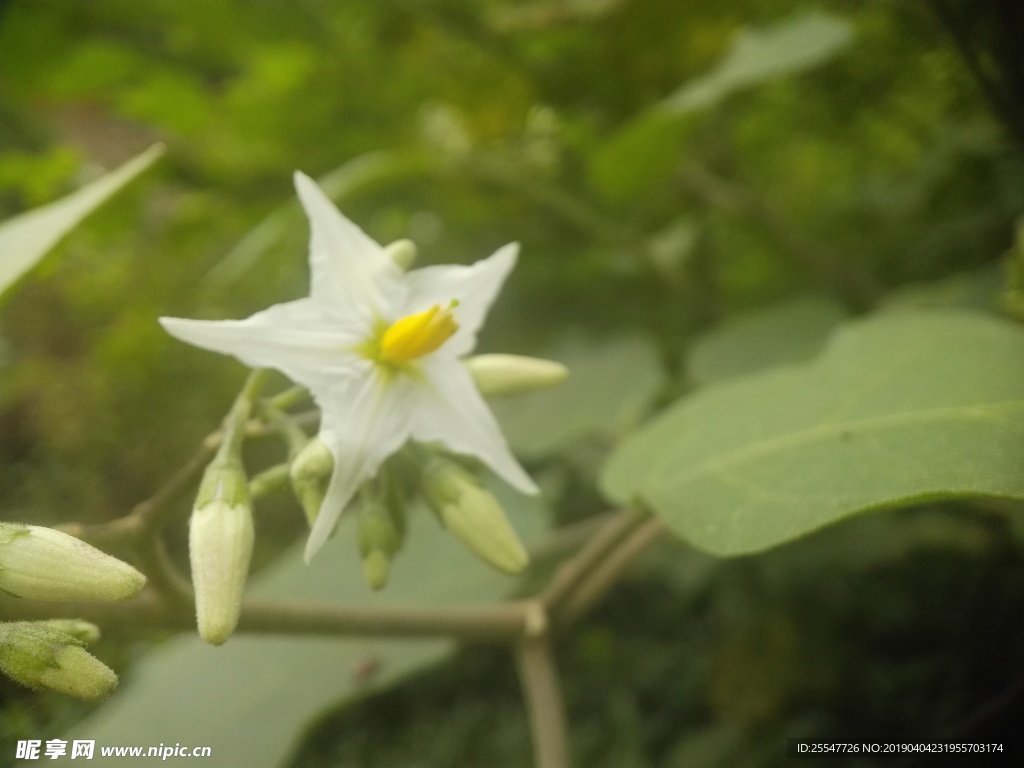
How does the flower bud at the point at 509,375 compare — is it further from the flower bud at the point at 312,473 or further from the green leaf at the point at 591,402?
the green leaf at the point at 591,402

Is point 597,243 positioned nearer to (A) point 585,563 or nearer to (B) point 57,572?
(A) point 585,563

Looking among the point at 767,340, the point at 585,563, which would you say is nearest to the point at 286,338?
the point at 585,563

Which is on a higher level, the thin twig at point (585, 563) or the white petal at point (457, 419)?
the white petal at point (457, 419)

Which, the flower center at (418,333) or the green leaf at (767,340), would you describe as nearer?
the flower center at (418,333)

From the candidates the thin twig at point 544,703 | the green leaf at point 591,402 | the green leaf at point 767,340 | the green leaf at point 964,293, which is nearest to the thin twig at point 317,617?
Answer: the thin twig at point 544,703

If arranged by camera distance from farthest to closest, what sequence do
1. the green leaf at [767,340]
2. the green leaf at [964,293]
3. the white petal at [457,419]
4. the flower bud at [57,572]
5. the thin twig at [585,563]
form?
1. the green leaf at [767,340]
2. the green leaf at [964,293]
3. the thin twig at [585,563]
4. the white petal at [457,419]
5. the flower bud at [57,572]

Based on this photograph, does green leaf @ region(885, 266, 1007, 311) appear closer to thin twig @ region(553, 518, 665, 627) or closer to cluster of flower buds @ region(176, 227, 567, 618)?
thin twig @ region(553, 518, 665, 627)
